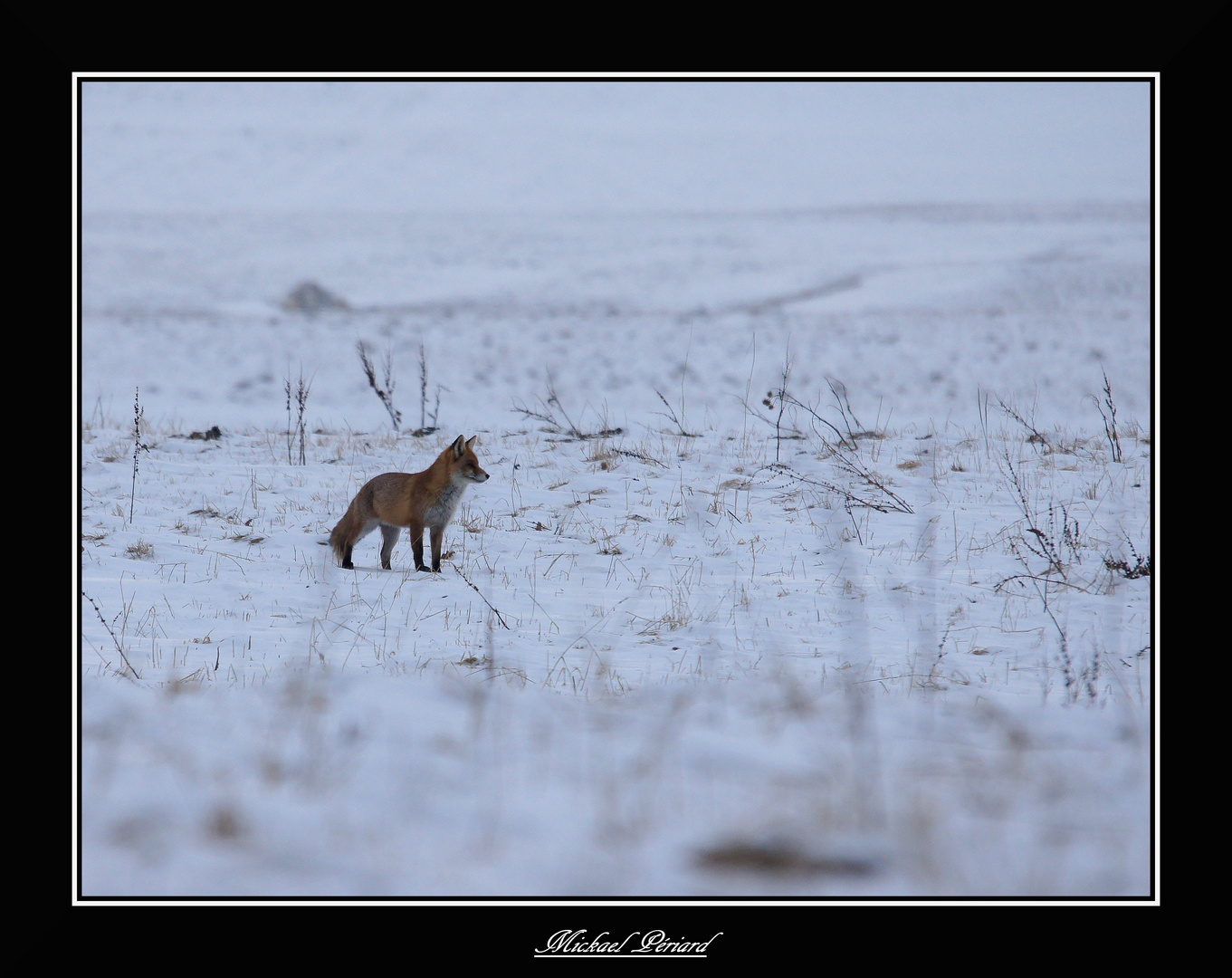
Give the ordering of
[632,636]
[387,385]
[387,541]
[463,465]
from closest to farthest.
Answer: [632,636]
[387,541]
[463,465]
[387,385]

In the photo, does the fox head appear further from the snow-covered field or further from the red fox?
the snow-covered field

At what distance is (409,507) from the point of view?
736 cm

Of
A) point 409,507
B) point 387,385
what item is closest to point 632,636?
point 409,507

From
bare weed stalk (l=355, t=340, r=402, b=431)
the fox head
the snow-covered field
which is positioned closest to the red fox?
the fox head

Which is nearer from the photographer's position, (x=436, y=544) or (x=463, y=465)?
(x=436, y=544)

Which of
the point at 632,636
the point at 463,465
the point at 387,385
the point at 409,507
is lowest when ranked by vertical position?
the point at 632,636

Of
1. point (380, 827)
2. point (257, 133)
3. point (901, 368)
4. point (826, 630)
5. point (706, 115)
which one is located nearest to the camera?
point (380, 827)

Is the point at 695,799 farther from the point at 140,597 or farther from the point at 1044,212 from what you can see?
the point at 1044,212

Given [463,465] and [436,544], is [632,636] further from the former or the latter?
[463,465]

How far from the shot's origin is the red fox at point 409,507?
24.0 ft

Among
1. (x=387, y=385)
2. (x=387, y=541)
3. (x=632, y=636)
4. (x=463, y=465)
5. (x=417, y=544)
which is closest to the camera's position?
(x=632, y=636)

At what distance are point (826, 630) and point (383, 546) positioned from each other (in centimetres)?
391

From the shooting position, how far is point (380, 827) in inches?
104
